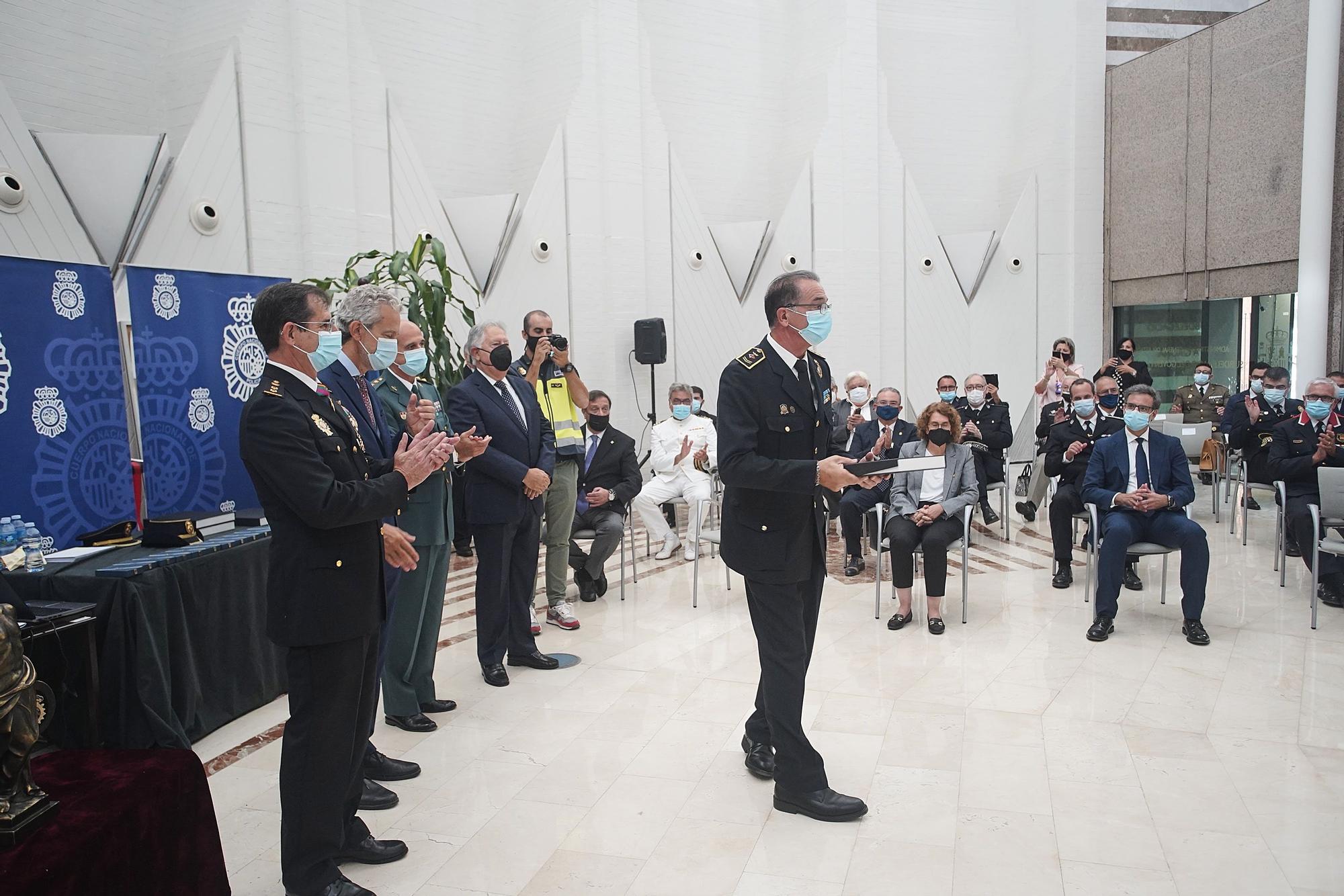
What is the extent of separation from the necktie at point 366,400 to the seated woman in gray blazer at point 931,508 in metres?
3.00

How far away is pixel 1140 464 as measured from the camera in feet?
15.6

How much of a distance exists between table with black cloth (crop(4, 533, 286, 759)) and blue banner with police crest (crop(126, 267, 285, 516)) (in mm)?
854

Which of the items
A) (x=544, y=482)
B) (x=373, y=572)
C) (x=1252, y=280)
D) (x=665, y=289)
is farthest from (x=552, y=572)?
(x=1252, y=280)

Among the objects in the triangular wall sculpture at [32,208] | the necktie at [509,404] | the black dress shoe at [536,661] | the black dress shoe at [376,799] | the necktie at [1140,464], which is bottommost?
the black dress shoe at [536,661]

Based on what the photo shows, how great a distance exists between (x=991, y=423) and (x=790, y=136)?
4.94 meters

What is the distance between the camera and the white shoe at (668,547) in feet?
21.3

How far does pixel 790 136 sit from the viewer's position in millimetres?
10312

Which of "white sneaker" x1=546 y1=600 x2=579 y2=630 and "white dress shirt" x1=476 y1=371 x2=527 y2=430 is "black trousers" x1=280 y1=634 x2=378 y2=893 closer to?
"white dress shirt" x1=476 y1=371 x2=527 y2=430

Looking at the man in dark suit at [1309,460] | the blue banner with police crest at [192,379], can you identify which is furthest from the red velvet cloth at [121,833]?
the man in dark suit at [1309,460]

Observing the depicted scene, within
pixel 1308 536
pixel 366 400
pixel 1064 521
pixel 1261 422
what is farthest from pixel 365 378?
pixel 1261 422

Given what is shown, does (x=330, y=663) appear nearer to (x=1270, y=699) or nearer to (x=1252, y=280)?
(x=1270, y=699)

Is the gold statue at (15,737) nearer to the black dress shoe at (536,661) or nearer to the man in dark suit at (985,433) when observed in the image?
the black dress shoe at (536,661)

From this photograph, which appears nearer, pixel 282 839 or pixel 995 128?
pixel 282 839

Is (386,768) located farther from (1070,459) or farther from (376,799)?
(1070,459)
